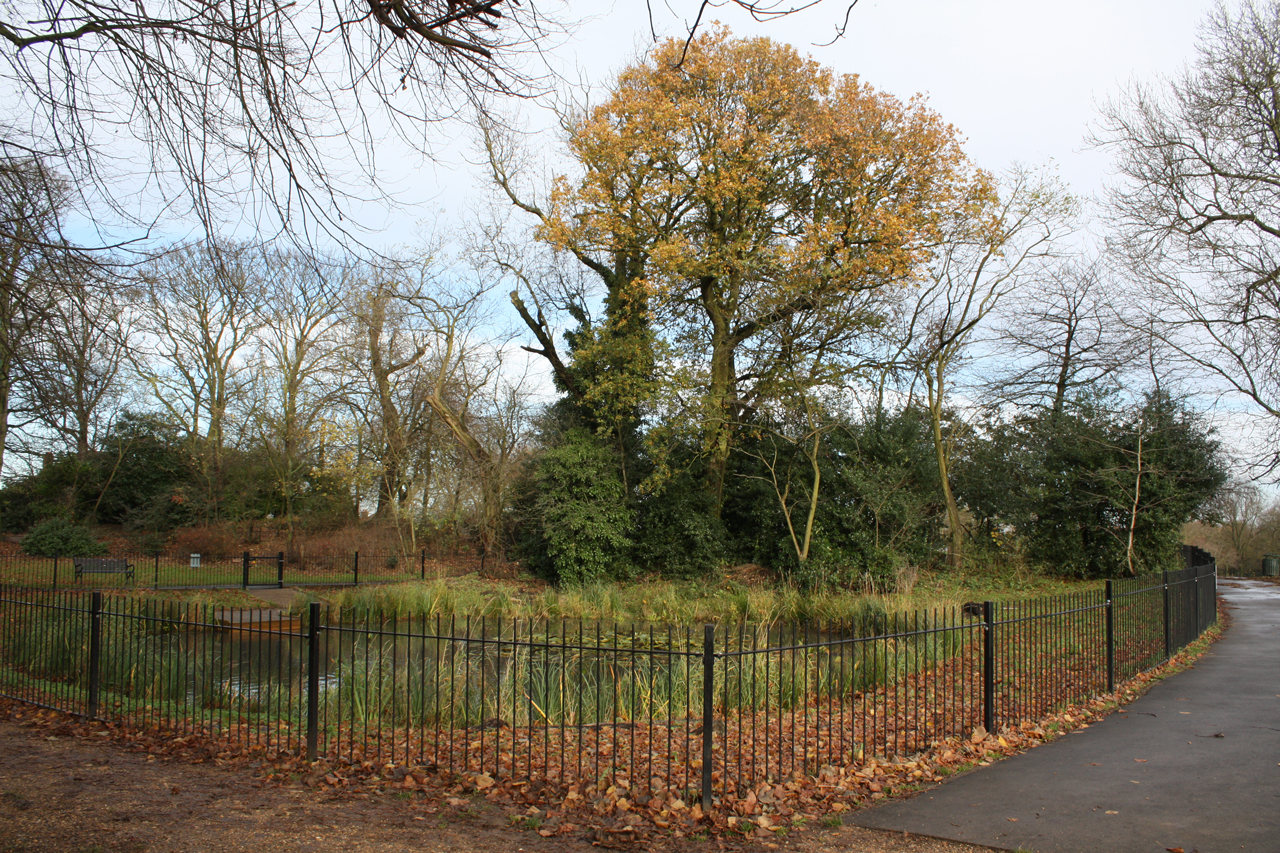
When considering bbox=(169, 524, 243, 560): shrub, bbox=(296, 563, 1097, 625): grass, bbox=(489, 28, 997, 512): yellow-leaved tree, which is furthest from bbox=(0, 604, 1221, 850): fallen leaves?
bbox=(169, 524, 243, 560): shrub

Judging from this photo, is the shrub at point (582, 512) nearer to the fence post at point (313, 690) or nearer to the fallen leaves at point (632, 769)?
the fallen leaves at point (632, 769)

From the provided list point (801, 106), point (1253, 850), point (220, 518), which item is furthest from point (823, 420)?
point (220, 518)

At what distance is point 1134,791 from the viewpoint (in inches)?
210

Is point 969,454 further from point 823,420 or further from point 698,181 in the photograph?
point 698,181

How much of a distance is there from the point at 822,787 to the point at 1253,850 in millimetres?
2435

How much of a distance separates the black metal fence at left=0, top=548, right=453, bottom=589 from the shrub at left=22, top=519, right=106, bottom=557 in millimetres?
368

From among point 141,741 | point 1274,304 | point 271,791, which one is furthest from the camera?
point 1274,304

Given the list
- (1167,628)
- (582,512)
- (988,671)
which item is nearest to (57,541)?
(582,512)

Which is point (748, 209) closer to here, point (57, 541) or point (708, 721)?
point (708, 721)

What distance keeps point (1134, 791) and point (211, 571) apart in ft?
78.7

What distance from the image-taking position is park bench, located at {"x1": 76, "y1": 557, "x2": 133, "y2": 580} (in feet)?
63.6

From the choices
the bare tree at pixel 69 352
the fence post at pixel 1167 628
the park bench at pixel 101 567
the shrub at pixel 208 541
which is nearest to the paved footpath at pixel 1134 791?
the fence post at pixel 1167 628

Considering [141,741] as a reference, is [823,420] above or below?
above

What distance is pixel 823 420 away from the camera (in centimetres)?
1973
